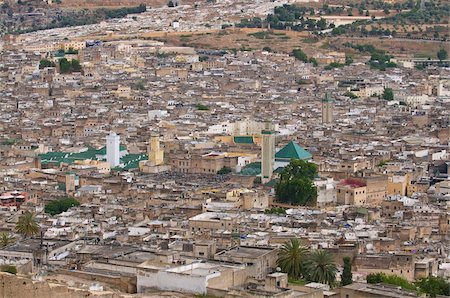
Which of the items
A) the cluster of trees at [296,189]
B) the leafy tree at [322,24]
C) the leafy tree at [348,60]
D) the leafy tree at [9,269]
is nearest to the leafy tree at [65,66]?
the leafy tree at [348,60]

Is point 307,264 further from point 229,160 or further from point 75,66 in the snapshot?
point 75,66

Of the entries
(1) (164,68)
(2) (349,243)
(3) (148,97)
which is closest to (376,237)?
(2) (349,243)

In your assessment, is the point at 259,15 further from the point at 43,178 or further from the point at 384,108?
the point at 43,178

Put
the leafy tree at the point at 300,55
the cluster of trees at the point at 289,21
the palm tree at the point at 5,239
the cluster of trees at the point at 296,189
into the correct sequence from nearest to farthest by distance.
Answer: the palm tree at the point at 5,239, the cluster of trees at the point at 296,189, the leafy tree at the point at 300,55, the cluster of trees at the point at 289,21

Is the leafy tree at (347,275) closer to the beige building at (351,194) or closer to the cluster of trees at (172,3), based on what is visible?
the beige building at (351,194)

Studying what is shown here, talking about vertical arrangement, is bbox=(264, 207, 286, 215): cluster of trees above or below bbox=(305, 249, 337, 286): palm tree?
below

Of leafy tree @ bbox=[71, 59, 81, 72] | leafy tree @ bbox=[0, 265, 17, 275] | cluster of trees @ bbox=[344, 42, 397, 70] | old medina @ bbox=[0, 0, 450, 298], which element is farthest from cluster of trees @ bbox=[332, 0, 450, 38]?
leafy tree @ bbox=[0, 265, 17, 275]

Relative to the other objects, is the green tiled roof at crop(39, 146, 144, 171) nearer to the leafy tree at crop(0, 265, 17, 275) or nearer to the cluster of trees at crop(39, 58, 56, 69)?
the leafy tree at crop(0, 265, 17, 275)
